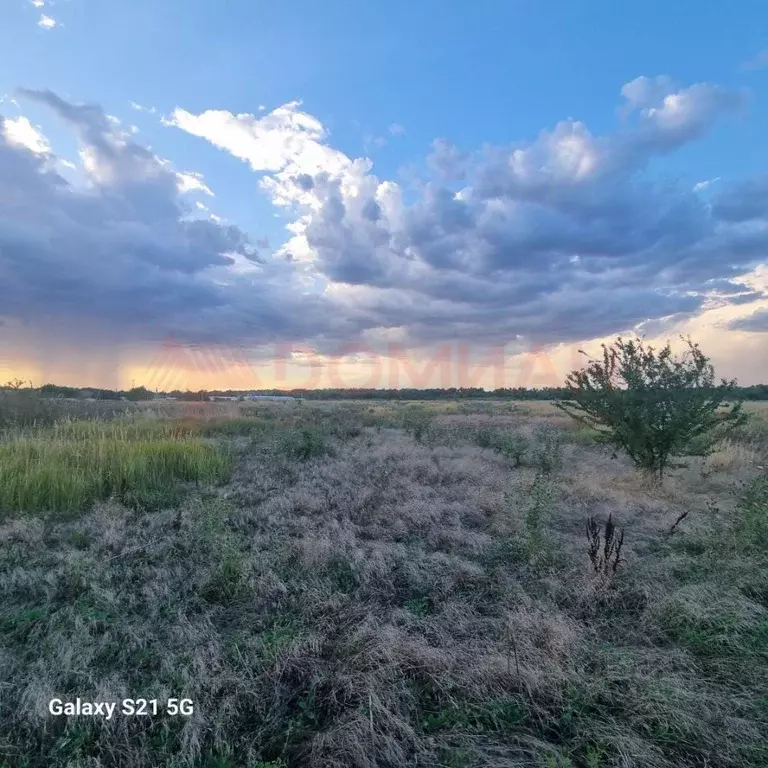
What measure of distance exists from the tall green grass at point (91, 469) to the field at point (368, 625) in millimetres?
50

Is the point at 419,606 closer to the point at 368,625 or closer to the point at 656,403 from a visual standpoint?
the point at 368,625

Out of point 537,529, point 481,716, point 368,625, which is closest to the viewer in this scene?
point 481,716

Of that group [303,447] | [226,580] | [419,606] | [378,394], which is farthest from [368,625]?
[378,394]

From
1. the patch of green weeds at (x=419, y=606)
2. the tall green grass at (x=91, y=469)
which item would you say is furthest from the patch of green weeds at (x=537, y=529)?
the tall green grass at (x=91, y=469)

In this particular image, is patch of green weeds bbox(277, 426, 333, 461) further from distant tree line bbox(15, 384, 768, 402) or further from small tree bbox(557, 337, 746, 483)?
distant tree line bbox(15, 384, 768, 402)

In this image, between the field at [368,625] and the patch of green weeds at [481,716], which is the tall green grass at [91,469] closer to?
the field at [368,625]

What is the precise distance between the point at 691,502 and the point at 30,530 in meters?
9.72

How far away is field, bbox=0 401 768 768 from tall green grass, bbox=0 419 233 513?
0.16 feet

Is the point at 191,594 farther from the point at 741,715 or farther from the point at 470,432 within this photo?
the point at 470,432

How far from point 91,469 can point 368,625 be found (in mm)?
5889

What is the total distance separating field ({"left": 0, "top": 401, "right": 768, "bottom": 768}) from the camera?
8.30ft

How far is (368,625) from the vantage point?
358cm

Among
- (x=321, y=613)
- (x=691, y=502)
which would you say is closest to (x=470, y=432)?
(x=691, y=502)

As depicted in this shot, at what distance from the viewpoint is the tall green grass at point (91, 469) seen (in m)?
6.51
